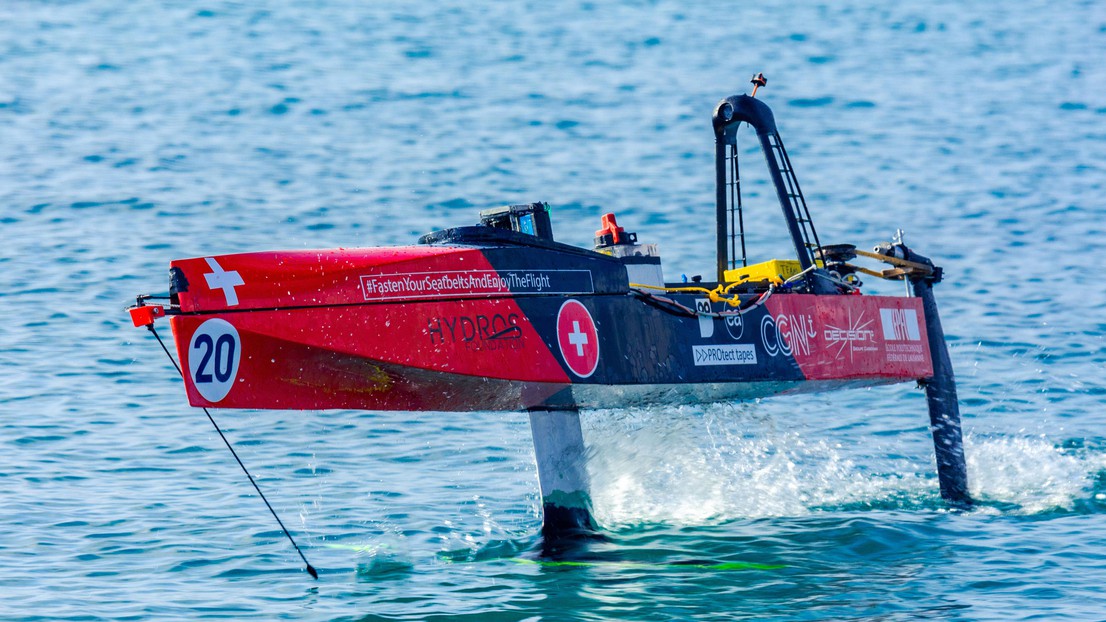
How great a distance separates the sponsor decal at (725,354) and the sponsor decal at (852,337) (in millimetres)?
1117

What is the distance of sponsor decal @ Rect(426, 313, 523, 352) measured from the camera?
882 cm

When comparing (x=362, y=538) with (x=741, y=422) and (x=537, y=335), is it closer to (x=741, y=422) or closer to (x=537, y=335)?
(x=537, y=335)

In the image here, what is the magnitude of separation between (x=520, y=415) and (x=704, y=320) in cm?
714

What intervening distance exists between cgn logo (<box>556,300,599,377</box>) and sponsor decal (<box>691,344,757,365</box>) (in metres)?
1.04

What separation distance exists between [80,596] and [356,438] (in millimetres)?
5802

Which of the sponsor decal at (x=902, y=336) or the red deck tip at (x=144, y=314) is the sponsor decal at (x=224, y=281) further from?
the sponsor decal at (x=902, y=336)

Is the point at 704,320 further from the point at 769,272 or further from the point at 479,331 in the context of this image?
the point at 479,331

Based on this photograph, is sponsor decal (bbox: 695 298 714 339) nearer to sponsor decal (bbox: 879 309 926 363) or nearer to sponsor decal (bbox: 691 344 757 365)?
sponsor decal (bbox: 691 344 757 365)

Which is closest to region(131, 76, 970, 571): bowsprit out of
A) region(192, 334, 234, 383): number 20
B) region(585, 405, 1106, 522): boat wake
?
region(192, 334, 234, 383): number 20

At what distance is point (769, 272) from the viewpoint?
1198 centimetres

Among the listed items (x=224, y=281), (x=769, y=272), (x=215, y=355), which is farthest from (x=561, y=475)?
(x=224, y=281)

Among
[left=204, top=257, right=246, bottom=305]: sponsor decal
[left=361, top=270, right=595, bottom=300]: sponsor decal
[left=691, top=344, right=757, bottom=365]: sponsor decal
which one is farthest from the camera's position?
[left=691, top=344, right=757, bottom=365]: sponsor decal

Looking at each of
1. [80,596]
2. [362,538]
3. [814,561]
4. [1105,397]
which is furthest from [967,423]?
[80,596]

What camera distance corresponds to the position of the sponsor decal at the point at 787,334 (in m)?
10.8
